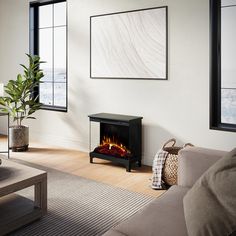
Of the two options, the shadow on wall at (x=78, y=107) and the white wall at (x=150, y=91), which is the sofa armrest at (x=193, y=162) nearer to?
the white wall at (x=150, y=91)

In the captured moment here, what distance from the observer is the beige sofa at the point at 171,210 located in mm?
1590

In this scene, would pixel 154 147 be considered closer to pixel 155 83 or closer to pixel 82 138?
pixel 155 83

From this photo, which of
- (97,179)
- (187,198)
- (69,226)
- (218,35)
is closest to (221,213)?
(187,198)

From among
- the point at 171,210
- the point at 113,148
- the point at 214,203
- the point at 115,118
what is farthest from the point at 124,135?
the point at 214,203

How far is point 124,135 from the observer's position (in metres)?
4.21

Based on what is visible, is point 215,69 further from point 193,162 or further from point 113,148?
point 193,162

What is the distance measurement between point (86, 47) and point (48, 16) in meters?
1.14

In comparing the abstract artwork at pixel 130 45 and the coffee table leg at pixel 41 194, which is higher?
the abstract artwork at pixel 130 45

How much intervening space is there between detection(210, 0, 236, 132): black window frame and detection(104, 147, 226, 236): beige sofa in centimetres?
145

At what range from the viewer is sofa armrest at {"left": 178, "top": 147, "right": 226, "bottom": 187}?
2.16 metres

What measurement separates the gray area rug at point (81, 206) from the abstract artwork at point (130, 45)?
1549 millimetres

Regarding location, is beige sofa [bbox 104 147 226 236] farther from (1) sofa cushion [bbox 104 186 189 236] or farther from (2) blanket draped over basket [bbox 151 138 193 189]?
(2) blanket draped over basket [bbox 151 138 193 189]

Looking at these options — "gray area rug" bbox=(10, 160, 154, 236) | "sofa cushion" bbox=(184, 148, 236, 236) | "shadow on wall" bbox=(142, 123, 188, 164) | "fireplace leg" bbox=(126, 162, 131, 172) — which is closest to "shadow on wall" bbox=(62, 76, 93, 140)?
"shadow on wall" bbox=(142, 123, 188, 164)

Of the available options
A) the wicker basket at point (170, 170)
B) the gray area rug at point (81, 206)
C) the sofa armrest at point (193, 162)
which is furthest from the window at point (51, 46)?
the sofa armrest at point (193, 162)
